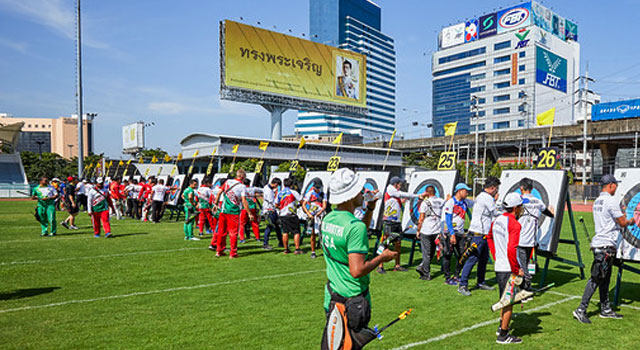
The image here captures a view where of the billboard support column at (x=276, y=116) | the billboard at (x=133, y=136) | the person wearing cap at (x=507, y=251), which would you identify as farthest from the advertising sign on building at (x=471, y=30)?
the person wearing cap at (x=507, y=251)

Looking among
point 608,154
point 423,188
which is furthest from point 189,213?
point 608,154

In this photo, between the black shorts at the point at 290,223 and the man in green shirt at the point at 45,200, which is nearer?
the black shorts at the point at 290,223

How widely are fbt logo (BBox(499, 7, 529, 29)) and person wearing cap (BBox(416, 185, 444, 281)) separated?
104m

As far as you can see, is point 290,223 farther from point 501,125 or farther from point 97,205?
point 501,125

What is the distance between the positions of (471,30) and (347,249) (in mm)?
115301

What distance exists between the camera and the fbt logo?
96125mm

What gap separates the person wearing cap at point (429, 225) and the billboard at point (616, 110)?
57.5m

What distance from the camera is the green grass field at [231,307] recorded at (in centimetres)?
520

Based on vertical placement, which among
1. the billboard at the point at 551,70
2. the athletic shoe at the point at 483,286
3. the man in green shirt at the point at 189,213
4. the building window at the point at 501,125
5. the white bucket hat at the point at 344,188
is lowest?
the athletic shoe at the point at 483,286

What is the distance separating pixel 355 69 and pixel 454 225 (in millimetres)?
50665

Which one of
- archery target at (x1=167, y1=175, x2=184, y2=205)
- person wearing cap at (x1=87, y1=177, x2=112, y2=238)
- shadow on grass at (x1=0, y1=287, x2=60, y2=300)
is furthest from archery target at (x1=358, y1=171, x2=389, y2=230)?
archery target at (x1=167, y1=175, x2=184, y2=205)

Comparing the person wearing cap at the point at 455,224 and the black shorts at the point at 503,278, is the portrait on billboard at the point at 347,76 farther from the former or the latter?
the black shorts at the point at 503,278

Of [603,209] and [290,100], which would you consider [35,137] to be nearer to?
[290,100]

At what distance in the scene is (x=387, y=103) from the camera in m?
174
